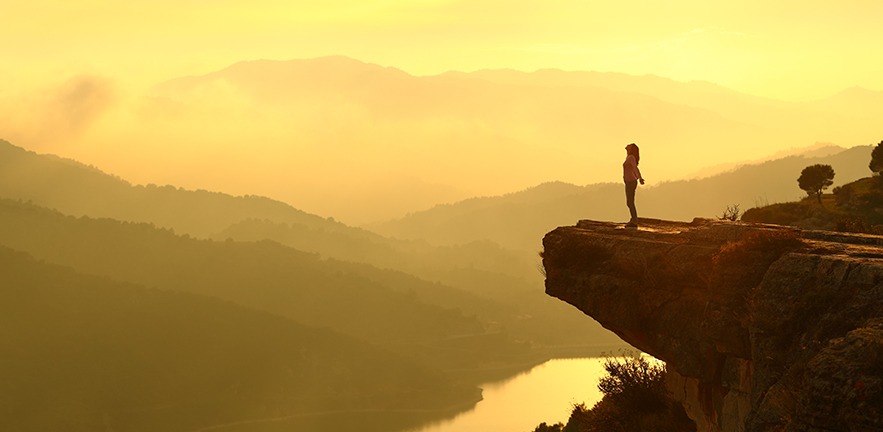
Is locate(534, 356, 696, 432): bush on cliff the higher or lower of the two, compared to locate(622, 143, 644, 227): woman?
lower

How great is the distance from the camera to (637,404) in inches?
1288

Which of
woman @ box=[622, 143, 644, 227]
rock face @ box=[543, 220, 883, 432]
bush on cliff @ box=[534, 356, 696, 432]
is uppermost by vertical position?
woman @ box=[622, 143, 644, 227]

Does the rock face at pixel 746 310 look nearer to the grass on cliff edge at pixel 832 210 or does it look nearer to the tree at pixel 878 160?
the grass on cliff edge at pixel 832 210

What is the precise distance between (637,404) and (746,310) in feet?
36.5

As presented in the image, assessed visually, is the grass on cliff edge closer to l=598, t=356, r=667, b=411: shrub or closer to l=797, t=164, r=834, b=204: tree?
l=797, t=164, r=834, b=204: tree

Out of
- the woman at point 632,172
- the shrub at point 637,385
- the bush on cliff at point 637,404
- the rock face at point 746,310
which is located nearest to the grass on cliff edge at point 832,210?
the shrub at point 637,385

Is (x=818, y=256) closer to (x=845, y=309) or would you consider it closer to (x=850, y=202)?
(x=845, y=309)

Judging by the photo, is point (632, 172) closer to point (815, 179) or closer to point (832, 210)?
point (832, 210)

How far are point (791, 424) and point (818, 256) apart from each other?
17.8 ft

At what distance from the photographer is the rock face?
16.5m

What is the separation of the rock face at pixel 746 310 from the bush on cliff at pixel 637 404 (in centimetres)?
126

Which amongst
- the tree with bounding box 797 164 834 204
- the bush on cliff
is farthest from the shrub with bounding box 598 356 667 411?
the tree with bounding box 797 164 834 204

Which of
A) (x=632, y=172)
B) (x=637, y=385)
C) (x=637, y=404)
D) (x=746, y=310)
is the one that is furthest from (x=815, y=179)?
(x=746, y=310)

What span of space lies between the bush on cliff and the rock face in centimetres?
126
